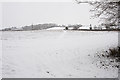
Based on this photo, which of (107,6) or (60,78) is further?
(107,6)

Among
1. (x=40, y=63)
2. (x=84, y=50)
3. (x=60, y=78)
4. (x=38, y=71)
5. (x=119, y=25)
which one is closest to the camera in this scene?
(x=60, y=78)

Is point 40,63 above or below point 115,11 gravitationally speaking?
below

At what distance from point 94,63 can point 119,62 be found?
6.54 feet

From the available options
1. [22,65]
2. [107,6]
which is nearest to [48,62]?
[22,65]

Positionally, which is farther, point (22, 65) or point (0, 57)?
point (0, 57)

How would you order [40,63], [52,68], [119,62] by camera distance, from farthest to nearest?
1. [119,62]
2. [40,63]
3. [52,68]

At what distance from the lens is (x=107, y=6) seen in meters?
14.8

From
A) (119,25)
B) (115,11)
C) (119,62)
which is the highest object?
(115,11)

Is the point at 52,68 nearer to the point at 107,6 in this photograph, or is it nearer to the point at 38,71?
the point at 38,71

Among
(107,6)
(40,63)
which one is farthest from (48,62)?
(107,6)

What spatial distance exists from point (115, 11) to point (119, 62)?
407 cm

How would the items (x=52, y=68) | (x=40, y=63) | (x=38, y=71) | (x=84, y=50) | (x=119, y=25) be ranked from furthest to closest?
(x=84, y=50), (x=119, y=25), (x=40, y=63), (x=52, y=68), (x=38, y=71)

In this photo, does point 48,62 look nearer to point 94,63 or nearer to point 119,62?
point 94,63

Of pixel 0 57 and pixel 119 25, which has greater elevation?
pixel 119 25
